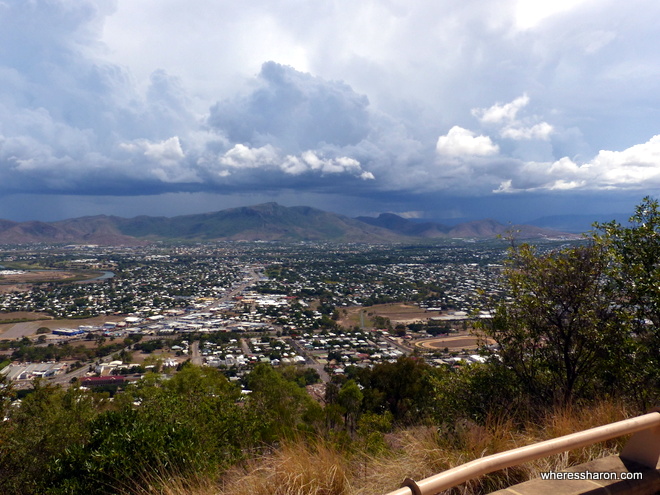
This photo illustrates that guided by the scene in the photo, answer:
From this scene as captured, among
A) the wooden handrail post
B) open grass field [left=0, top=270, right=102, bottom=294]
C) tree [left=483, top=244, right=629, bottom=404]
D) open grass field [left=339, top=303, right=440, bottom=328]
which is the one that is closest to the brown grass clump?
the wooden handrail post

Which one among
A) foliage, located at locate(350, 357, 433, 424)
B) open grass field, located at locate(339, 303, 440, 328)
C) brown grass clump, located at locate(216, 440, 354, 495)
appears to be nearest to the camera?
brown grass clump, located at locate(216, 440, 354, 495)

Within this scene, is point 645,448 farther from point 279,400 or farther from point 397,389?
point 397,389

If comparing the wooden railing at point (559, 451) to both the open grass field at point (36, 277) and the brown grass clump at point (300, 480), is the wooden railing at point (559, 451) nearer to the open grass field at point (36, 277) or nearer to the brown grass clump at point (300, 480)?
the brown grass clump at point (300, 480)

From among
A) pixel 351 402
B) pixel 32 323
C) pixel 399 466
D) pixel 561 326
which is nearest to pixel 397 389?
pixel 351 402

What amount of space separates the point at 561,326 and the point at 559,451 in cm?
437

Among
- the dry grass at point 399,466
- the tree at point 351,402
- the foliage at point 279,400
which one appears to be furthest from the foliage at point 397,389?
the dry grass at point 399,466

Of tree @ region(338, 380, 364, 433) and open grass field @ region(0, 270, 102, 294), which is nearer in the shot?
tree @ region(338, 380, 364, 433)

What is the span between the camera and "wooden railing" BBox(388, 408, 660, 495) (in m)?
1.98

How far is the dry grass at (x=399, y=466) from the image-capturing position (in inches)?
123

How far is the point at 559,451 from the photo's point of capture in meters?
2.34

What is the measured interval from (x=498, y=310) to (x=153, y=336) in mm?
38437

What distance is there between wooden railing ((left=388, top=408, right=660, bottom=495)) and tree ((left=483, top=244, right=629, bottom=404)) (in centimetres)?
287

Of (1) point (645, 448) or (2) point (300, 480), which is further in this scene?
(2) point (300, 480)

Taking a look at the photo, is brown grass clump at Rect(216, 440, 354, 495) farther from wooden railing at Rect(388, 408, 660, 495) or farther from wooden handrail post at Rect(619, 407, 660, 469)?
wooden handrail post at Rect(619, 407, 660, 469)
